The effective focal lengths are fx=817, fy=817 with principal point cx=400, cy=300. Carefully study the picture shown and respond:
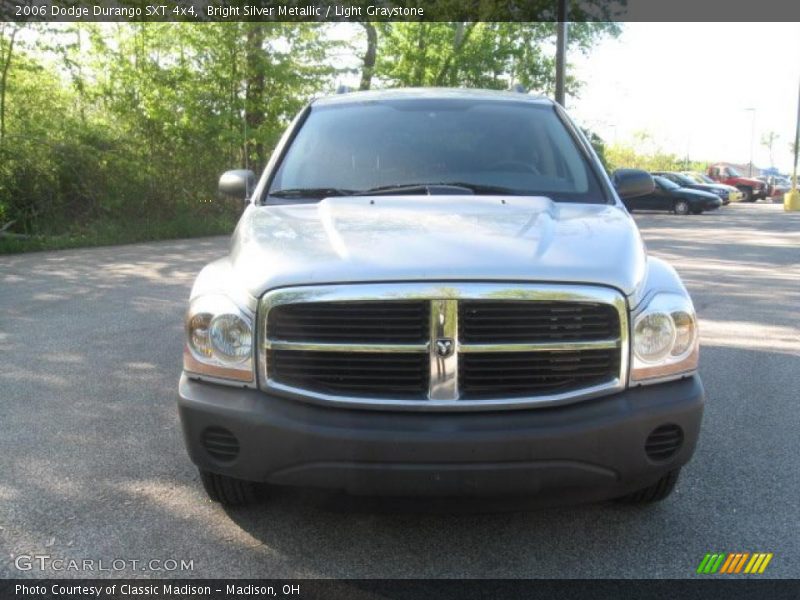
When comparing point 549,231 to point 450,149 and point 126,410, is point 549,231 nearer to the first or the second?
point 450,149

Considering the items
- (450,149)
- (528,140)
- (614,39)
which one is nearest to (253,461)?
(450,149)

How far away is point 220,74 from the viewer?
2133 centimetres

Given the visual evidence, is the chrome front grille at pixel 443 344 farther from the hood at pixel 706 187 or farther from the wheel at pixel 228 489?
the hood at pixel 706 187

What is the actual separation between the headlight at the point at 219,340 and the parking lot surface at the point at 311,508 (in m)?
0.57

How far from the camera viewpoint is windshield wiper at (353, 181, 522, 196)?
4.08m

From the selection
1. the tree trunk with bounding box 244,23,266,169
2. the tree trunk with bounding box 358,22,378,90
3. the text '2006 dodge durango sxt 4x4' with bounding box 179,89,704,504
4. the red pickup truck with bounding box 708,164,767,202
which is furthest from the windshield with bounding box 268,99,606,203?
the red pickup truck with bounding box 708,164,767,202

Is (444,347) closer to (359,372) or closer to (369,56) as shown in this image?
(359,372)

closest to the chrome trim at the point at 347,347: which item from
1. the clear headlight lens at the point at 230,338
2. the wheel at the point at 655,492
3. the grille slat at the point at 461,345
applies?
the grille slat at the point at 461,345

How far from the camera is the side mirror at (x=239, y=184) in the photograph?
4895 millimetres

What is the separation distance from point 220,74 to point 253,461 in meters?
19.9

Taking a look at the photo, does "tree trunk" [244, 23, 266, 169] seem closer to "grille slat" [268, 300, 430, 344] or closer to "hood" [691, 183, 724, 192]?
"grille slat" [268, 300, 430, 344]

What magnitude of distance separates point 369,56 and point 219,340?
2514 centimetres

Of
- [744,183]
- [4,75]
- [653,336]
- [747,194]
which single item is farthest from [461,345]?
[747,194]

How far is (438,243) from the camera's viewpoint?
3.18 meters
